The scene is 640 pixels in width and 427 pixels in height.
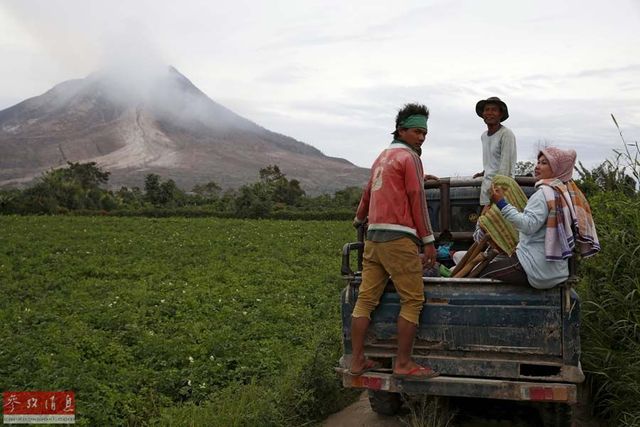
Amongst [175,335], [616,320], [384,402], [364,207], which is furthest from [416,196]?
[175,335]

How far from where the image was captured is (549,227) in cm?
417

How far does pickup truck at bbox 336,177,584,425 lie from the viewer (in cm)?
403

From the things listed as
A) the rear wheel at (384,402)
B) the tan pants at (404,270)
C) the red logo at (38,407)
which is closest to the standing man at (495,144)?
the tan pants at (404,270)

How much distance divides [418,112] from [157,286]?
8007 mm

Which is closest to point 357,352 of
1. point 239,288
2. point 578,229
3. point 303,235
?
point 578,229

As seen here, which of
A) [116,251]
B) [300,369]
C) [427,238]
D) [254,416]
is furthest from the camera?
[116,251]

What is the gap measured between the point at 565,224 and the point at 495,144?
1.76m

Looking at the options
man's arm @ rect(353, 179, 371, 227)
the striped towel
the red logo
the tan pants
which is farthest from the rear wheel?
the red logo

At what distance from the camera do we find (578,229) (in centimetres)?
425

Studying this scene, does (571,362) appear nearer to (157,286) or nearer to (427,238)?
(427,238)

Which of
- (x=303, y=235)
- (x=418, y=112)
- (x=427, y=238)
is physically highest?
(x=418, y=112)

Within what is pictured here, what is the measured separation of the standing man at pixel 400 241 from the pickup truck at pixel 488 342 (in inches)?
4.2

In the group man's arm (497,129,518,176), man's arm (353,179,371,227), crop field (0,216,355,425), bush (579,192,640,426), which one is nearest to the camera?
bush (579,192,640,426)

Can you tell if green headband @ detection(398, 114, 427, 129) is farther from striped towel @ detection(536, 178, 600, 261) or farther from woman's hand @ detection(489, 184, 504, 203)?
striped towel @ detection(536, 178, 600, 261)
